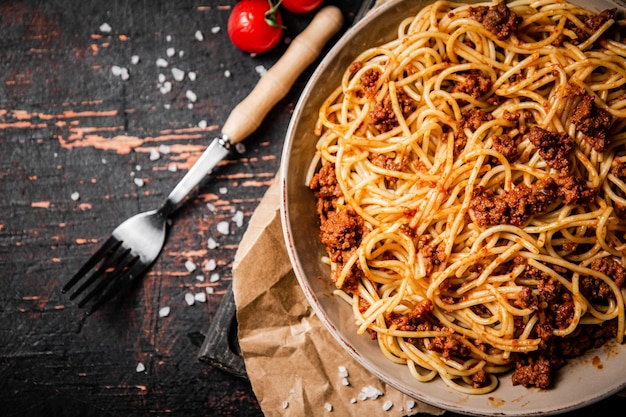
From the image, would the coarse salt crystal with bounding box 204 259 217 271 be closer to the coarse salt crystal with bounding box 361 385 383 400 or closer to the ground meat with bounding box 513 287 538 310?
the coarse salt crystal with bounding box 361 385 383 400

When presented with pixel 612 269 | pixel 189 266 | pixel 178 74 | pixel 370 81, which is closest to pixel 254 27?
pixel 178 74

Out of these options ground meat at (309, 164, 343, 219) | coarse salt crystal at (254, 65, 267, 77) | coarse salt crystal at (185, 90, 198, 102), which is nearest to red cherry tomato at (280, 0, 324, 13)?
coarse salt crystal at (254, 65, 267, 77)

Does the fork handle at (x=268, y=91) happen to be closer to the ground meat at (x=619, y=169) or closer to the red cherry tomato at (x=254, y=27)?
the red cherry tomato at (x=254, y=27)

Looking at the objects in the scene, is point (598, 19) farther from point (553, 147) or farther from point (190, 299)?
point (190, 299)

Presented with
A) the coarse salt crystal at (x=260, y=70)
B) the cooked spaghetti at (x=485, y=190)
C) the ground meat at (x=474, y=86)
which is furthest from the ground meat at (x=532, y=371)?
the coarse salt crystal at (x=260, y=70)

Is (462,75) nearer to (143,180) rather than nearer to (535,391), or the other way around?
(535,391)

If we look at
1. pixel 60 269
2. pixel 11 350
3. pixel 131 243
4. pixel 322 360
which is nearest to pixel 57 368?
pixel 11 350
